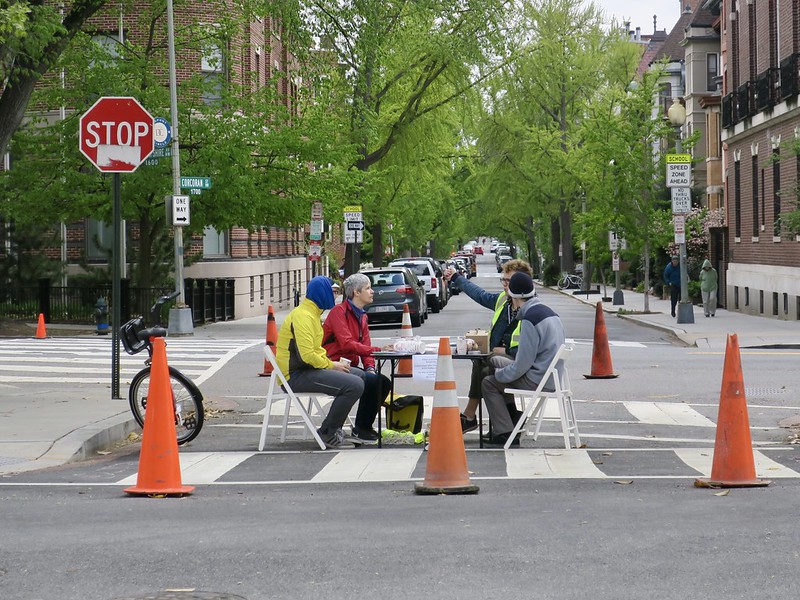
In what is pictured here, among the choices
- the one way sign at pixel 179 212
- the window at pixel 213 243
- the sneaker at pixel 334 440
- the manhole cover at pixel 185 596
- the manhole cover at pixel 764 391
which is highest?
the one way sign at pixel 179 212

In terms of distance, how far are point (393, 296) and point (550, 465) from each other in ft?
77.9

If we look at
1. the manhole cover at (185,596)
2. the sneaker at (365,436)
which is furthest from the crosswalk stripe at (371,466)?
the manhole cover at (185,596)

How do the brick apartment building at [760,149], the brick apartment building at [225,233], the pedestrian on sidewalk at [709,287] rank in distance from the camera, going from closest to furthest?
the brick apartment building at [760,149] < the brick apartment building at [225,233] < the pedestrian on sidewalk at [709,287]

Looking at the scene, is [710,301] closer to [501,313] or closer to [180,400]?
[501,313]

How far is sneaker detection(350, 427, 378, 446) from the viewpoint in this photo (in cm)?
1188

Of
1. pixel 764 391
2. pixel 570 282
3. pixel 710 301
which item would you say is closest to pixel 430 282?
pixel 710 301

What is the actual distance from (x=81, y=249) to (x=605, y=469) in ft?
102

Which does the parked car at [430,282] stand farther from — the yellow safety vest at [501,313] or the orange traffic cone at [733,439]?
the orange traffic cone at [733,439]

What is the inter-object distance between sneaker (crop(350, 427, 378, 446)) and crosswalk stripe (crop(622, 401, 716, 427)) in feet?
10.5

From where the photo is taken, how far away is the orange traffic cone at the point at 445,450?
Answer: 29.3ft

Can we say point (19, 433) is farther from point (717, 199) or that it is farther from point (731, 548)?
point (717, 199)

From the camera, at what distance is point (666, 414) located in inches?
567

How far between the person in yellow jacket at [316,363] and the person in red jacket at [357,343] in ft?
0.61

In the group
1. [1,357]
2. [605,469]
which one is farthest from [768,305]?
[605,469]
